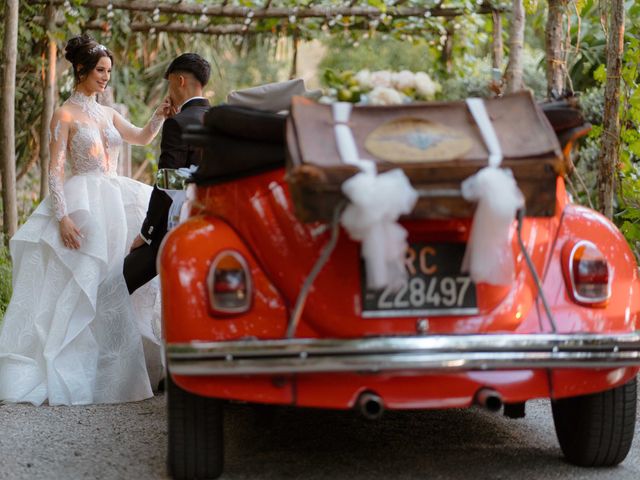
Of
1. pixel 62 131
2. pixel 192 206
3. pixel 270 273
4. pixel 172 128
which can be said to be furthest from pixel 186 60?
pixel 270 273

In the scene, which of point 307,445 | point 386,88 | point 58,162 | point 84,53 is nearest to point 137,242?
point 58,162

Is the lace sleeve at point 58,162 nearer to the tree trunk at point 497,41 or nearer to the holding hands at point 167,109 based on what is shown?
the holding hands at point 167,109

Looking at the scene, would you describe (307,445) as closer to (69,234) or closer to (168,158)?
(168,158)

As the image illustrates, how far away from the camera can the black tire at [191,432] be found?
3.83 meters

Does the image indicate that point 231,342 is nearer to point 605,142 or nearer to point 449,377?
point 449,377

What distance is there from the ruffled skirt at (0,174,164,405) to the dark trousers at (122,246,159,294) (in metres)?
0.10

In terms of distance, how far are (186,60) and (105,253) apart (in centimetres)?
130

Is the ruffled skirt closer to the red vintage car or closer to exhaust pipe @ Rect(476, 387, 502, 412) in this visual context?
the red vintage car

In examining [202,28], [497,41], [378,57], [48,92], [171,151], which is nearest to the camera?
[171,151]

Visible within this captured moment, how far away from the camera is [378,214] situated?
125 inches

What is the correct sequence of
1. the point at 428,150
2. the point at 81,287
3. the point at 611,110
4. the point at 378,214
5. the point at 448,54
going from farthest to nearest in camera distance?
1. the point at 448,54
2. the point at 611,110
3. the point at 81,287
4. the point at 428,150
5. the point at 378,214

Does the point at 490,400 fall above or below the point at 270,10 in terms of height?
below

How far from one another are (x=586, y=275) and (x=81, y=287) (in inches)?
130

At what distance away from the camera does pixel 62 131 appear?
20.8 ft
